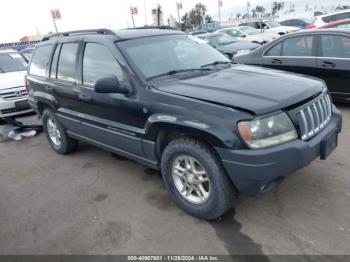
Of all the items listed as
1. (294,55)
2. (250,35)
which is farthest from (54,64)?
(250,35)

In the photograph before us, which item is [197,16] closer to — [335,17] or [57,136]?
[335,17]

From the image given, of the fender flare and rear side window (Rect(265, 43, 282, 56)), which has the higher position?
the fender flare

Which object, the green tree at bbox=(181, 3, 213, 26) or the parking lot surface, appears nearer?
the parking lot surface

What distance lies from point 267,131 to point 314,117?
25.3 inches

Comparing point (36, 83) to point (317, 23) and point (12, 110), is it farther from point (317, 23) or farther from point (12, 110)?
point (317, 23)

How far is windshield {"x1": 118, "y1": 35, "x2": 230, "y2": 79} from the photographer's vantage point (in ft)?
12.2

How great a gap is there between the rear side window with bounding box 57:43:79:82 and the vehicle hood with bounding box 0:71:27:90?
339 cm

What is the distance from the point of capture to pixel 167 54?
13.1 feet

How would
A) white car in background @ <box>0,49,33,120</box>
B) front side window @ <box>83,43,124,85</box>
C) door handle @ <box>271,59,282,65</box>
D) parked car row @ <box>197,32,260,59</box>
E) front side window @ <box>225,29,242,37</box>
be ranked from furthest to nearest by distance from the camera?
front side window @ <box>225,29,242,37</box>, parked car row @ <box>197,32,260,59</box>, white car in background @ <box>0,49,33,120</box>, door handle @ <box>271,59,282,65</box>, front side window @ <box>83,43,124,85</box>

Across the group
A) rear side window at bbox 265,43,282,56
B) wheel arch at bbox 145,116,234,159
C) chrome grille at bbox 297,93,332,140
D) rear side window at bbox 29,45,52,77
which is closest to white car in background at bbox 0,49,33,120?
rear side window at bbox 29,45,52,77

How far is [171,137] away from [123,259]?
4.03ft

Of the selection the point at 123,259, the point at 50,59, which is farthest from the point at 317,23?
the point at 123,259

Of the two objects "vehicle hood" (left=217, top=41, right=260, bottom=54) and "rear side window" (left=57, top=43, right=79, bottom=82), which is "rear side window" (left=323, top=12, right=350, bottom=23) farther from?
"rear side window" (left=57, top=43, right=79, bottom=82)

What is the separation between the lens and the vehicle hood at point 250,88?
2.86 m
